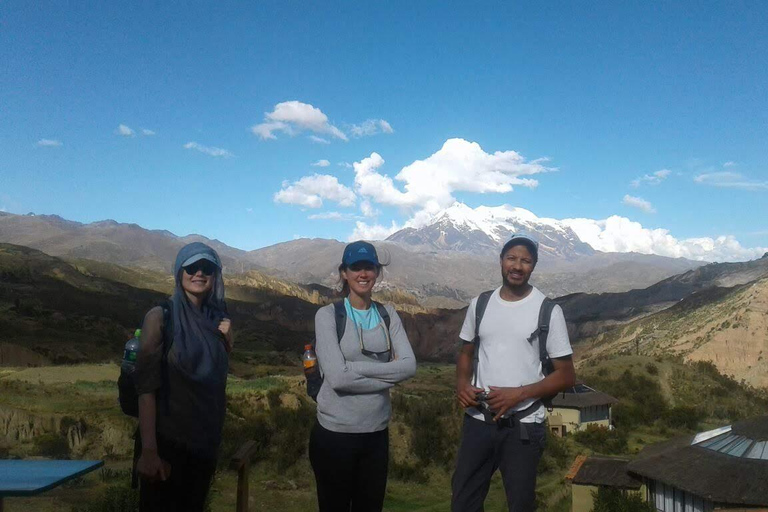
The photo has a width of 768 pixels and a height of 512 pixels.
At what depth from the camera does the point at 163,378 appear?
8.72 ft

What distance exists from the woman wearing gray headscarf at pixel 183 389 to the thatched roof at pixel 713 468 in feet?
28.2

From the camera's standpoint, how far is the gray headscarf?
267 centimetres

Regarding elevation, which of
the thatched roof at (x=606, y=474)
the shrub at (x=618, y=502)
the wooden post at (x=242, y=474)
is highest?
the wooden post at (x=242, y=474)

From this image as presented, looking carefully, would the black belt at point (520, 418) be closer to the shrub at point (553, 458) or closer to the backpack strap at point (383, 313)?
the backpack strap at point (383, 313)

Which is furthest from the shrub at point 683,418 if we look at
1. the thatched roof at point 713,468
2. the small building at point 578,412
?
the thatched roof at point 713,468

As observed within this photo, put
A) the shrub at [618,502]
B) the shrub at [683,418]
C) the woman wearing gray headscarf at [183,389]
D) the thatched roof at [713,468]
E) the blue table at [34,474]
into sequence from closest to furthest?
the blue table at [34,474]
the woman wearing gray headscarf at [183,389]
the thatched roof at [713,468]
the shrub at [618,502]
the shrub at [683,418]

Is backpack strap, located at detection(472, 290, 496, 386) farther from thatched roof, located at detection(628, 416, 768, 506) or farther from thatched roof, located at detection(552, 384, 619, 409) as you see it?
thatched roof, located at detection(552, 384, 619, 409)

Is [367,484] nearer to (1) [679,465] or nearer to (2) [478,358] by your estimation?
(2) [478,358]

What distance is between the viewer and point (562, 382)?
3.01m

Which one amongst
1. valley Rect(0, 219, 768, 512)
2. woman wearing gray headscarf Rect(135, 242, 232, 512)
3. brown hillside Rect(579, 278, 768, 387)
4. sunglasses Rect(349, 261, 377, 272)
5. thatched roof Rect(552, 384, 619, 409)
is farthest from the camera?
brown hillside Rect(579, 278, 768, 387)

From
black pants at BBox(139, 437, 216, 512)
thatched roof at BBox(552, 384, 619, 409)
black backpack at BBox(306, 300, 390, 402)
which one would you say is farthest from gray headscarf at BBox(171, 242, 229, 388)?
thatched roof at BBox(552, 384, 619, 409)

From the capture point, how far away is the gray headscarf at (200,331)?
2672mm

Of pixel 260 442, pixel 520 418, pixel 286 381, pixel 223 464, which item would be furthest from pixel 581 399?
pixel 520 418

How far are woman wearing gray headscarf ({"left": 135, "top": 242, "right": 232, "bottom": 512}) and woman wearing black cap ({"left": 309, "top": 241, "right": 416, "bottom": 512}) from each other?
52cm
